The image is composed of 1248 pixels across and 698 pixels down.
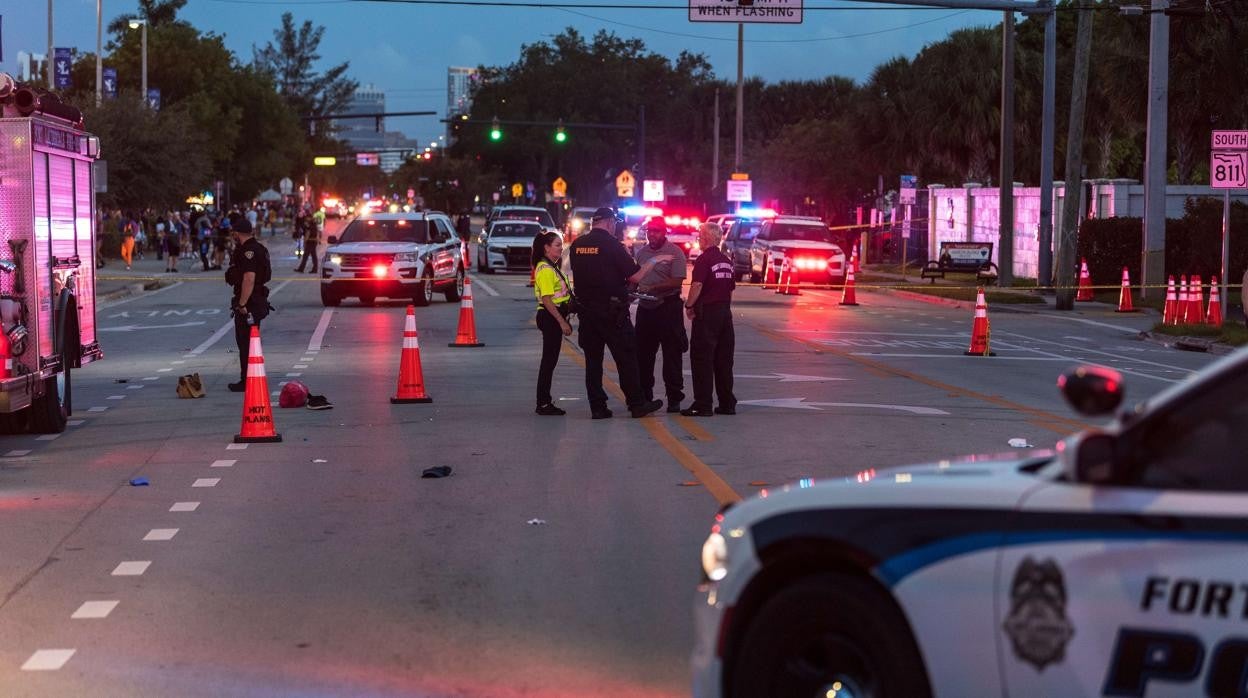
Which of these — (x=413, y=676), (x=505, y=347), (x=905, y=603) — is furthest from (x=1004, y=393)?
(x=905, y=603)

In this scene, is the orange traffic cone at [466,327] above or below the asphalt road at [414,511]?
above

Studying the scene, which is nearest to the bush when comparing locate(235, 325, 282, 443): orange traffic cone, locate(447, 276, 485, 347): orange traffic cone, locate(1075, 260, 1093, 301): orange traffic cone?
locate(1075, 260, 1093, 301): orange traffic cone

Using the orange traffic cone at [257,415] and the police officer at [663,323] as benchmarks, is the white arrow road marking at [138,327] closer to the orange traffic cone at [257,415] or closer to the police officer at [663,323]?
the police officer at [663,323]

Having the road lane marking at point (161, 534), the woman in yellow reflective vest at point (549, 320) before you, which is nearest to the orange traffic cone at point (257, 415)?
the woman in yellow reflective vest at point (549, 320)

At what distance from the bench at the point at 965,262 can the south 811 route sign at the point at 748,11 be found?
1514 centimetres

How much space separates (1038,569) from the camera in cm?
Answer: 441

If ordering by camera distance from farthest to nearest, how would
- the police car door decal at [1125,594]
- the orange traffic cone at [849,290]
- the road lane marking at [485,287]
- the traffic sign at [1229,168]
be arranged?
the road lane marking at [485,287] → the orange traffic cone at [849,290] → the traffic sign at [1229,168] → the police car door decal at [1125,594]

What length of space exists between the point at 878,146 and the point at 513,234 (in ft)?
68.2

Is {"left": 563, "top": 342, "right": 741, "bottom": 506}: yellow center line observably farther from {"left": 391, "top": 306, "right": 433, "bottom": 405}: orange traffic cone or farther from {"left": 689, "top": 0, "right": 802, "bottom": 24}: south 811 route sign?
{"left": 689, "top": 0, "right": 802, "bottom": 24}: south 811 route sign

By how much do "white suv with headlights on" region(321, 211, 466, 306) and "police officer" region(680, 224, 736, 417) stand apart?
60.8ft

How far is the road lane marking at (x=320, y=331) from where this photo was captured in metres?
24.9

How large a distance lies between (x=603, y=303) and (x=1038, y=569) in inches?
444

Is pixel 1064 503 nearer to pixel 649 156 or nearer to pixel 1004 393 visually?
pixel 1004 393

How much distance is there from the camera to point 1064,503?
4.40 meters
